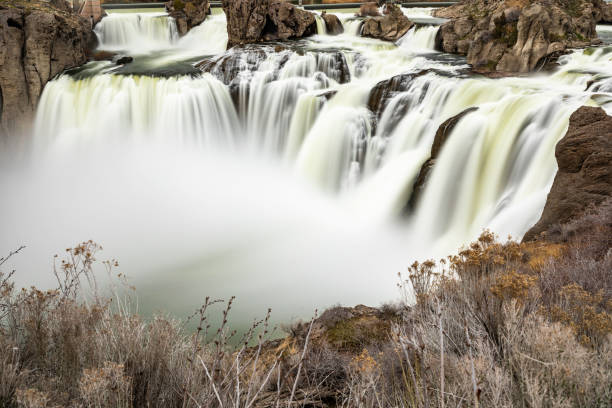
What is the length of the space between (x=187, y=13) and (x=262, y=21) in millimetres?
6700

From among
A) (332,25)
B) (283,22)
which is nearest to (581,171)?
(283,22)

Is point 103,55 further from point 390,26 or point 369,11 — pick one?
point 369,11

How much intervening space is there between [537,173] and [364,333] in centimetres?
556

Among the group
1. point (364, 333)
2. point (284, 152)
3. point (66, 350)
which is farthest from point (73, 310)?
point (284, 152)

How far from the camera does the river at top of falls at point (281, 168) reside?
8953 millimetres

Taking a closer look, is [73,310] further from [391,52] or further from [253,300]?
[391,52]

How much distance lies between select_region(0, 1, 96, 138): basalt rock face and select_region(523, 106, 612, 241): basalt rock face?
55.5 feet

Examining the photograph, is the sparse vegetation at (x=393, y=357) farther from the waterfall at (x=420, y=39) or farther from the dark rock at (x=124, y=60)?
the dark rock at (x=124, y=60)

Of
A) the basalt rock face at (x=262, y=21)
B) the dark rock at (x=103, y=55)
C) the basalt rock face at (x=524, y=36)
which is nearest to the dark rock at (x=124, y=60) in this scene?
the dark rock at (x=103, y=55)

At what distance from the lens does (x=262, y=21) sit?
19641mm

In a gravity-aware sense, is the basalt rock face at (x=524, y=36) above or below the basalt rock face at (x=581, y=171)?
above

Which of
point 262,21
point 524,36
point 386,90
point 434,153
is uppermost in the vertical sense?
point 262,21

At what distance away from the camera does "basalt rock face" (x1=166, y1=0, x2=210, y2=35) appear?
23.6 metres

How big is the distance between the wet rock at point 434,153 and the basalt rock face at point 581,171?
11.1ft
